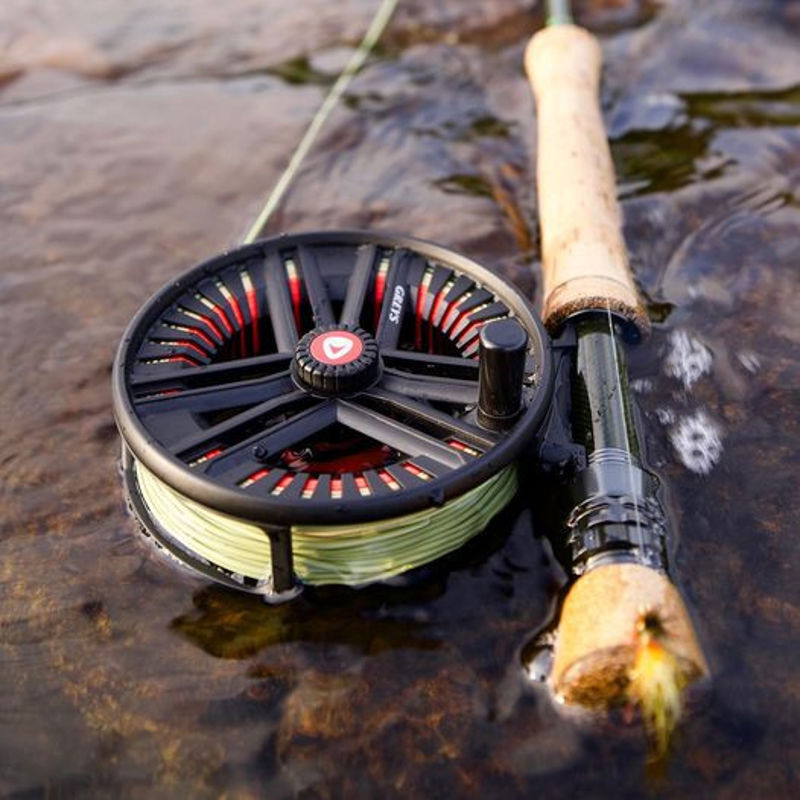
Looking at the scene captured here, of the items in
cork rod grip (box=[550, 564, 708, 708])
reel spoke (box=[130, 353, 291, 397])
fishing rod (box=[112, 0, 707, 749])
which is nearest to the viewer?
cork rod grip (box=[550, 564, 708, 708])

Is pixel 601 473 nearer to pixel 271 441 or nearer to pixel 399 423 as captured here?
pixel 399 423

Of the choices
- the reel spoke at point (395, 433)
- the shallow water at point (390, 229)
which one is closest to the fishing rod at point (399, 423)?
the reel spoke at point (395, 433)

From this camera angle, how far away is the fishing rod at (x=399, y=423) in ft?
8.46

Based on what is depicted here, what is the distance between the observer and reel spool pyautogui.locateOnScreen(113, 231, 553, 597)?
2.68m

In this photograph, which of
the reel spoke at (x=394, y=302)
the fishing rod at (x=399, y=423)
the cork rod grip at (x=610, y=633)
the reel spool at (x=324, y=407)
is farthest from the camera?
the reel spoke at (x=394, y=302)

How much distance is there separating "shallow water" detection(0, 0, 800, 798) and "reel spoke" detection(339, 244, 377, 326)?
0.79m

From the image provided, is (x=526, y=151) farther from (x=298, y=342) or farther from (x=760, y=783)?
(x=760, y=783)

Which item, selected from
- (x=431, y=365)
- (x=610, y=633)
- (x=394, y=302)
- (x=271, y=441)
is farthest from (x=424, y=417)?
(x=610, y=633)

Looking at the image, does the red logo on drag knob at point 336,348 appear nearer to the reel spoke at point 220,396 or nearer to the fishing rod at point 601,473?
the reel spoke at point 220,396

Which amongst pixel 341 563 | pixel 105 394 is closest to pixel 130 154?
pixel 105 394

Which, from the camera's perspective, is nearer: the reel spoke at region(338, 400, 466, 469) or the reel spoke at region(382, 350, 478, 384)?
the reel spoke at region(338, 400, 466, 469)

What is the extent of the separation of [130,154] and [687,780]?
380 cm

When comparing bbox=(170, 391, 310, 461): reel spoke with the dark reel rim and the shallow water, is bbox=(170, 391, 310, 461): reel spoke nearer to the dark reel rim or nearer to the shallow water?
the dark reel rim

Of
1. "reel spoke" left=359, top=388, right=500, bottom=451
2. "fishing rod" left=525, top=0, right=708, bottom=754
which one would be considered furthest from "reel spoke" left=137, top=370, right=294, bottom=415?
"fishing rod" left=525, top=0, right=708, bottom=754
